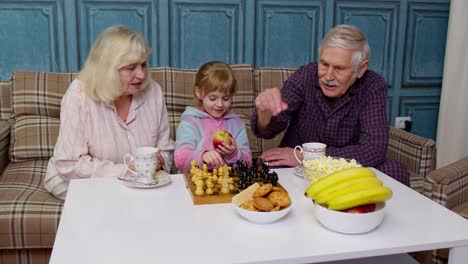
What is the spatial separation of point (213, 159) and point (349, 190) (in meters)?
0.65

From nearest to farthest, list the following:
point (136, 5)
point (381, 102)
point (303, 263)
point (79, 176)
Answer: point (303, 263) < point (79, 176) < point (381, 102) < point (136, 5)

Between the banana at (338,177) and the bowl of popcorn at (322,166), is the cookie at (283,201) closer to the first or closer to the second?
the banana at (338,177)

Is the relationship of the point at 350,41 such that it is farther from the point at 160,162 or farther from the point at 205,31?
the point at 205,31

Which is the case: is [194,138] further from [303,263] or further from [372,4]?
[372,4]

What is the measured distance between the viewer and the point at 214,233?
3.93ft

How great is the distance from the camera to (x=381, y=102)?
200cm

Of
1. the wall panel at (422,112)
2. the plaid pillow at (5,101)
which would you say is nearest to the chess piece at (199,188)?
the plaid pillow at (5,101)

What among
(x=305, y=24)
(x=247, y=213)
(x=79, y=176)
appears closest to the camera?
(x=247, y=213)

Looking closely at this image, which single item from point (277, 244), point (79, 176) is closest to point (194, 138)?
point (79, 176)

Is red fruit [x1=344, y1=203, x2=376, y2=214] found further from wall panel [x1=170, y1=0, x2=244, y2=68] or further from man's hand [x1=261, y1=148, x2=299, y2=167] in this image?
wall panel [x1=170, y1=0, x2=244, y2=68]

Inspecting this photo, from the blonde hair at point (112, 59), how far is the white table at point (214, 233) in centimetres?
50

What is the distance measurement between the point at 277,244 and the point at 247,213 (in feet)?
0.42

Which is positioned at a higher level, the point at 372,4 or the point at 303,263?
the point at 372,4

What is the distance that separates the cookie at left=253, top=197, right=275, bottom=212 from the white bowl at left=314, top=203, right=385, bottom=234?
4.8 inches
